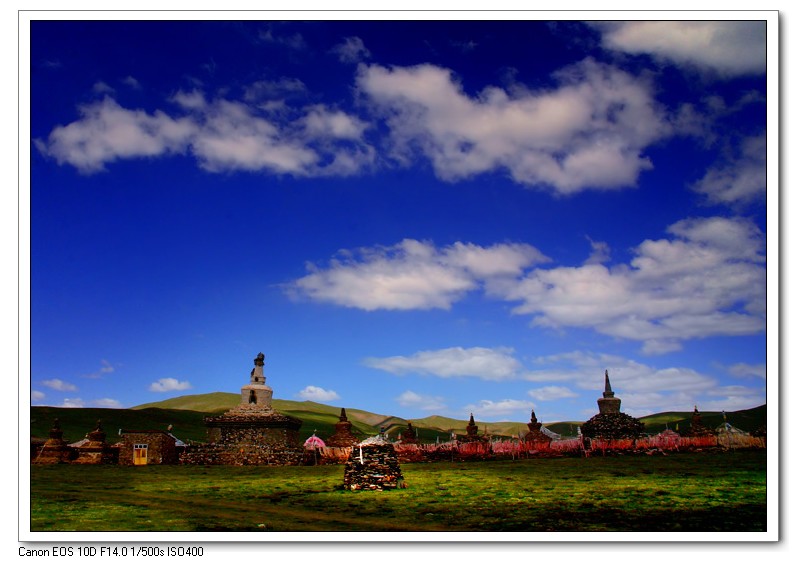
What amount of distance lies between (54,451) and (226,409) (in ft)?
71.6

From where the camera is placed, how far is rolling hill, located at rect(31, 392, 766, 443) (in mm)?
43125

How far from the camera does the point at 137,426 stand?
43.6 meters

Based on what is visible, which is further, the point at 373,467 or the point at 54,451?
the point at 54,451

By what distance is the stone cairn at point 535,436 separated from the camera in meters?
32.6

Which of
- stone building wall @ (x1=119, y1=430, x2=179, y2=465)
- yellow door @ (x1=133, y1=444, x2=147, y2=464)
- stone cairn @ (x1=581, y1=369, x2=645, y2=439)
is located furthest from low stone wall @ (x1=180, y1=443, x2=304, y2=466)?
stone cairn @ (x1=581, y1=369, x2=645, y2=439)

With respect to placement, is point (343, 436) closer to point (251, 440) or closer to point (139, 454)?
→ point (251, 440)

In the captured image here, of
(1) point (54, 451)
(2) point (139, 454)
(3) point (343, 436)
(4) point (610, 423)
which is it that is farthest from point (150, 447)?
(4) point (610, 423)

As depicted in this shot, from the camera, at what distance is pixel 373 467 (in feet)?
61.6

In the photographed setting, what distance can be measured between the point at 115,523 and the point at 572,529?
9.90 m

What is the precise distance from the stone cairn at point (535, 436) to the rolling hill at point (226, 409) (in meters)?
0.96

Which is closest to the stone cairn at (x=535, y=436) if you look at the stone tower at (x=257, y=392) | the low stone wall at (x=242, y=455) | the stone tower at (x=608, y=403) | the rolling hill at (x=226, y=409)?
the rolling hill at (x=226, y=409)

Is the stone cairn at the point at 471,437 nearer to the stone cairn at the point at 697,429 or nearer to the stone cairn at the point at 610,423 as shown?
the stone cairn at the point at 610,423

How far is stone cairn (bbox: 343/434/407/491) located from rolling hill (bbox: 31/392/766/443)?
19.4 m
